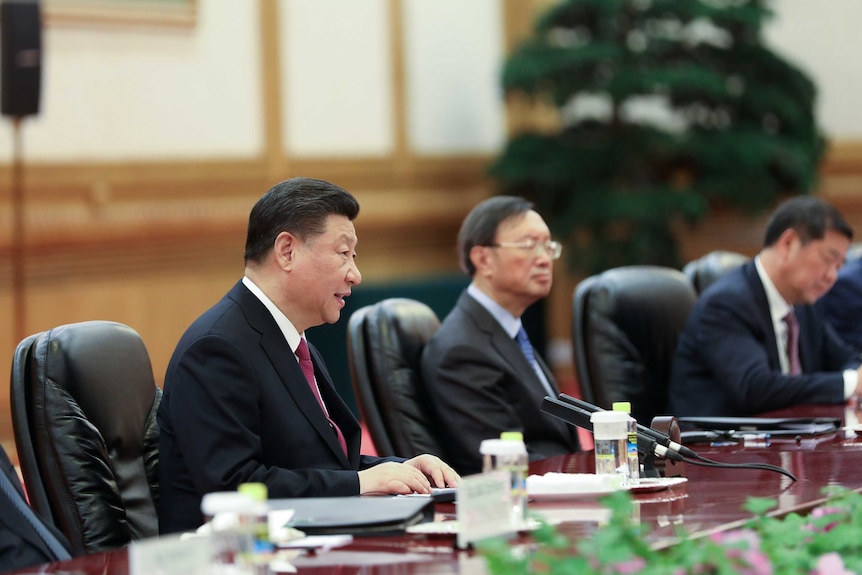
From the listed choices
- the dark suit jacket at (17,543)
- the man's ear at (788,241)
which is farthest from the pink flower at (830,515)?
the man's ear at (788,241)

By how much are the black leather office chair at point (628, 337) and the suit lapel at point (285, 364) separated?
1592mm

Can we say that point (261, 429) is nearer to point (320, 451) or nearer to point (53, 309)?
point (320, 451)

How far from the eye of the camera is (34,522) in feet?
7.43

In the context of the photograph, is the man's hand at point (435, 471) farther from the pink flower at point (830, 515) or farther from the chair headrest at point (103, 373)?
the pink flower at point (830, 515)

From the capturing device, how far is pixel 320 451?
2.72 meters

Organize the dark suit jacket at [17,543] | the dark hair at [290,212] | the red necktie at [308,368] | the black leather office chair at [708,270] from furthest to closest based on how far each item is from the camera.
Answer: the black leather office chair at [708,270], the red necktie at [308,368], the dark hair at [290,212], the dark suit jacket at [17,543]

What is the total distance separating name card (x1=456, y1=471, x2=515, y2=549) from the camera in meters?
2.00

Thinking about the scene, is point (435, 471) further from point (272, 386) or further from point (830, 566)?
point (830, 566)

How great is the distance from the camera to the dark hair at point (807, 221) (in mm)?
4258

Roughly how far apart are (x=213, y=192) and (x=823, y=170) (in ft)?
13.5

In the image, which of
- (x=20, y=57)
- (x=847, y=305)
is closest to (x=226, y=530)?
(x=847, y=305)

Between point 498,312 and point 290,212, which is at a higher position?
point 290,212

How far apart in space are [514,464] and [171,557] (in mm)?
694

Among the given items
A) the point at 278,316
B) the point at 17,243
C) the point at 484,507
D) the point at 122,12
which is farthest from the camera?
the point at 122,12
